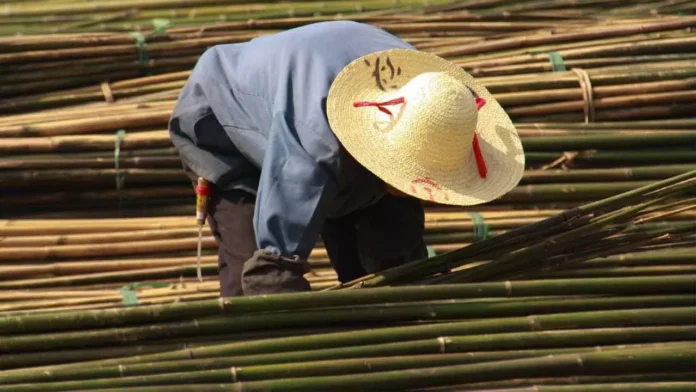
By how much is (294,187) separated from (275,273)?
0.55 feet

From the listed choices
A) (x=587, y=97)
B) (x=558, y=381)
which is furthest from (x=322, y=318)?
(x=587, y=97)

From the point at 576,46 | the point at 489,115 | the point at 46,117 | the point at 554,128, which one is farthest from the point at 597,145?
the point at 46,117

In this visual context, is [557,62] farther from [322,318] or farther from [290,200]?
[322,318]

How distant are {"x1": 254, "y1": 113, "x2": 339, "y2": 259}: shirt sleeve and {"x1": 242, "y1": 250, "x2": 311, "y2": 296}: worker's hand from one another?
2cm

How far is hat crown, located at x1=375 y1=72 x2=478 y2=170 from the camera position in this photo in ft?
7.68

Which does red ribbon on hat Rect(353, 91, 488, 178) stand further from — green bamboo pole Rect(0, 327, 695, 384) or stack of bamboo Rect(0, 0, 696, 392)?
green bamboo pole Rect(0, 327, 695, 384)

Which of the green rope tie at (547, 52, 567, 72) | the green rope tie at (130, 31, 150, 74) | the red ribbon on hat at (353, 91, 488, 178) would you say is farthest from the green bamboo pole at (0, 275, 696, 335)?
the green rope tie at (130, 31, 150, 74)

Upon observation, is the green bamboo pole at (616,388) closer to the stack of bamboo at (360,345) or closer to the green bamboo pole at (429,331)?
the stack of bamboo at (360,345)

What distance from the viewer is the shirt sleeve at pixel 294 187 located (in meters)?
2.33

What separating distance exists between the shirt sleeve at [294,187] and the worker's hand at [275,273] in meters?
0.02

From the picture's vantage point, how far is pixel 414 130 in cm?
236

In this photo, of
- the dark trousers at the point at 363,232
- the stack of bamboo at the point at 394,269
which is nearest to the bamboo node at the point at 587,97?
the stack of bamboo at the point at 394,269

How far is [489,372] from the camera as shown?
2.18 m

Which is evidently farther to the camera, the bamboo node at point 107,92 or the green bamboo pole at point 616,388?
the bamboo node at point 107,92
